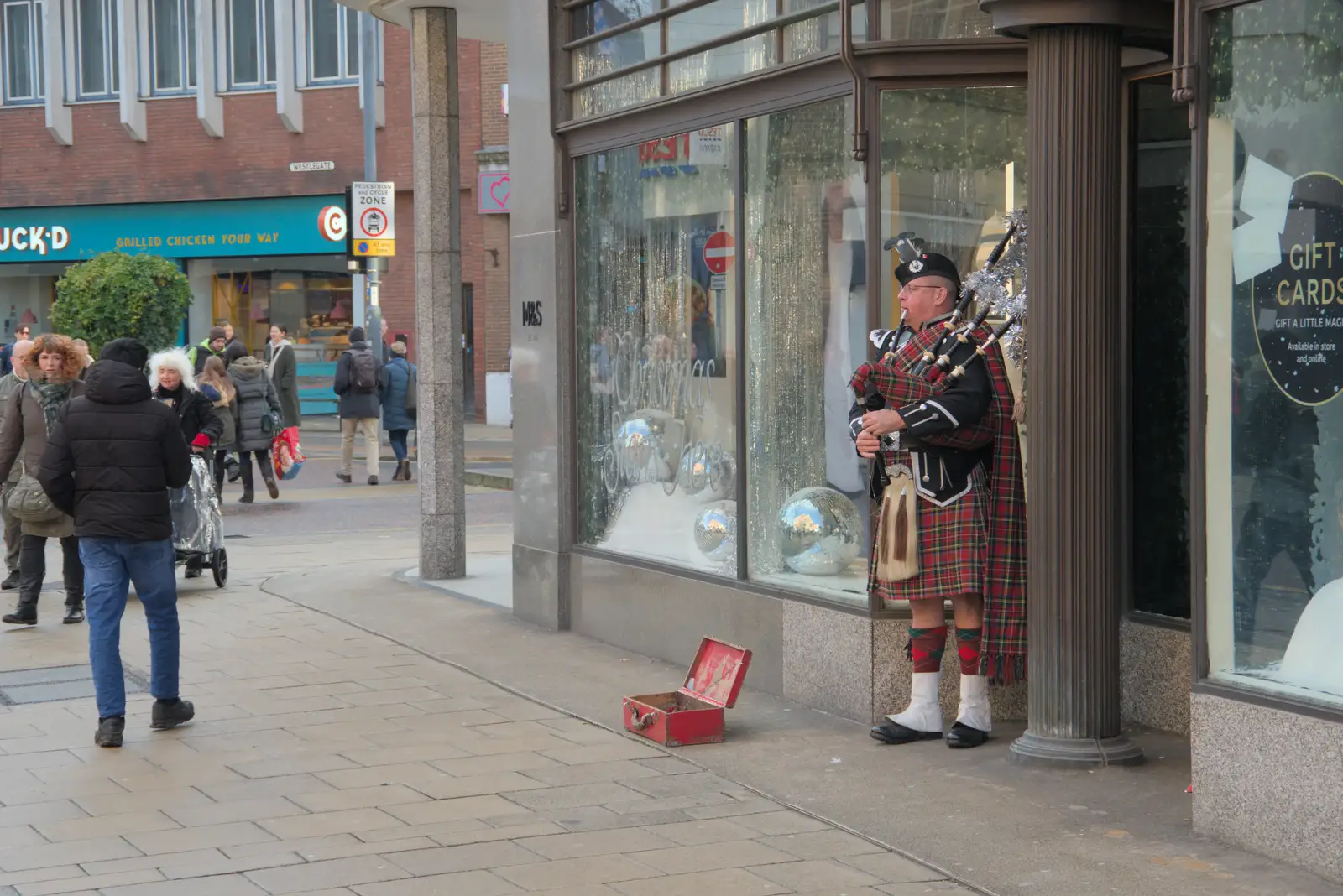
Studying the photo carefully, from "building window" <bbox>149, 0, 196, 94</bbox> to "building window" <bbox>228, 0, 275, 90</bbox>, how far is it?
874 mm

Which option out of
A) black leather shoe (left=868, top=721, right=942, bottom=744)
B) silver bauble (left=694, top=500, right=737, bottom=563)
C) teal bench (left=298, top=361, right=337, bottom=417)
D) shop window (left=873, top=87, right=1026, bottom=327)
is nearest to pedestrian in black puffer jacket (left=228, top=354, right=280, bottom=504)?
silver bauble (left=694, top=500, right=737, bottom=563)

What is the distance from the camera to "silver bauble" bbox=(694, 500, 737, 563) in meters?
8.52

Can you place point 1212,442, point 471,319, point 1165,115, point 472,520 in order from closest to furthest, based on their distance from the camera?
point 1212,442
point 1165,115
point 472,520
point 471,319

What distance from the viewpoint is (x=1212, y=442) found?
5574 mm

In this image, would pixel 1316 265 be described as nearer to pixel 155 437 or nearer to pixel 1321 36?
pixel 1321 36

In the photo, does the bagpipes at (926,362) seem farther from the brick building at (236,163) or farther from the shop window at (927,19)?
the brick building at (236,163)

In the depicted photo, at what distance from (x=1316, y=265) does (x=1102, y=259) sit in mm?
1131

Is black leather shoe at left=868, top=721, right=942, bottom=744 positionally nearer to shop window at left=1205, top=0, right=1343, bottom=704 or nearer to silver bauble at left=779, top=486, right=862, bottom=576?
silver bauble at left=779, top=486, right=862, bottom=576

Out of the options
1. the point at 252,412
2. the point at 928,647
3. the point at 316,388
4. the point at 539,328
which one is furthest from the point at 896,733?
the point at 316,388

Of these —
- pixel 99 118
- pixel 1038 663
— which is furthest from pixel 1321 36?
pixel 99 118

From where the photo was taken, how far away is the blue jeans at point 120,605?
7.26 m

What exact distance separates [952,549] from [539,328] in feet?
12.7

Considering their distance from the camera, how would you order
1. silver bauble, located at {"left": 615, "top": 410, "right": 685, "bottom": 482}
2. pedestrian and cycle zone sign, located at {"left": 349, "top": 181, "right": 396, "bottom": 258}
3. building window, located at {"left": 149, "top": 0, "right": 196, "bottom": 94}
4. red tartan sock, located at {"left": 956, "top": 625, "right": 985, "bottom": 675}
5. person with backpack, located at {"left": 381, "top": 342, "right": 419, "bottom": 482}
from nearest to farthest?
red tartan sock, located at {"left": 956, "top": 625, "right": 985, "bottom": 675} → silver bauble, located at {"left": 615, "top": 410, "right": 685, "bottom": 482} → person with backpack, located at {"left": 381, "top": 342, "right": 419, "bottom": 482} → pedestrian and cycle zone sign, located at {"left": 349, "top": 181, "right": 396, "bottom": 258} → building window, located at {"left": 149, "top": 0, "right": 196, "bottom": 94}

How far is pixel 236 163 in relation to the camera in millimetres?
31312
